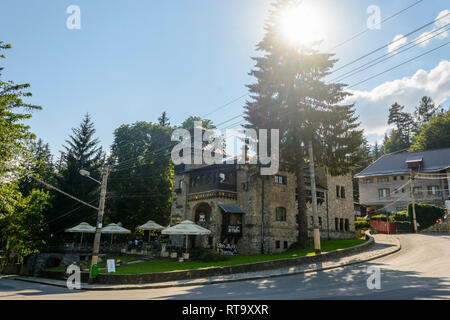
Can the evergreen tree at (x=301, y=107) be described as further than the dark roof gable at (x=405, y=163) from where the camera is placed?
No

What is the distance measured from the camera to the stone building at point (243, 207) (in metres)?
28.0

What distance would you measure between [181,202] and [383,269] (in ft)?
71.4

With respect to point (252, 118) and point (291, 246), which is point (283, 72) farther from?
point (291, 246)

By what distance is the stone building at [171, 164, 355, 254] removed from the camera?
1101 inches

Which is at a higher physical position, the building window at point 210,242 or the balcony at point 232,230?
the balcony at point 232,230

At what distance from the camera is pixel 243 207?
29.3m

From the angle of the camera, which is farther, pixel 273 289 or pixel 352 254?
pixel 352 254

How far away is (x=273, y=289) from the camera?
43.0ft

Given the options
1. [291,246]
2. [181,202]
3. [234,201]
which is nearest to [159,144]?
[181,202]

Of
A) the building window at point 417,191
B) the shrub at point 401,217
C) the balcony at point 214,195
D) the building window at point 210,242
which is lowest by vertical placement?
the building window at point 210,242

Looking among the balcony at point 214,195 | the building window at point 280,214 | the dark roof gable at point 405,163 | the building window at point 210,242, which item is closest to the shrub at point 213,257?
the building window at point 210,242

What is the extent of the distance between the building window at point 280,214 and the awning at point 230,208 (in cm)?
367

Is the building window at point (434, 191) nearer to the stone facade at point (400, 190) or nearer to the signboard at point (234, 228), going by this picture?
the stone facade at point (400, 190)

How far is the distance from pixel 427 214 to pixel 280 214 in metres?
23.7
